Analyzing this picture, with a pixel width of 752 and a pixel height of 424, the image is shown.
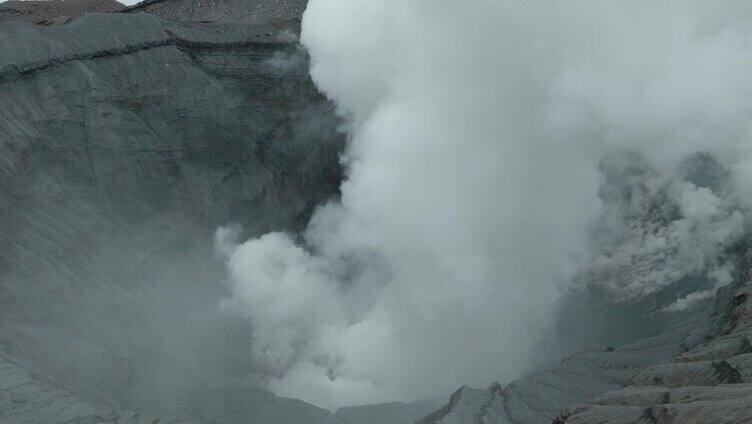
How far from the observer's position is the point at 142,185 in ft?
49.2

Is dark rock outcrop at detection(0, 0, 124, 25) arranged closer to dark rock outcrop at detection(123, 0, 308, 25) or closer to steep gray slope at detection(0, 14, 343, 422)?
dark rock outcrop at detection(123, 0, 308, 25)

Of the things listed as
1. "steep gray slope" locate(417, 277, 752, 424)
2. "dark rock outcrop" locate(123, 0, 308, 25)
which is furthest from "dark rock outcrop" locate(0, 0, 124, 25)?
"steep gray slope" locate(417, 277, 752, 424)

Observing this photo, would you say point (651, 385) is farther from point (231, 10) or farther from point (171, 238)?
point (231, 10)

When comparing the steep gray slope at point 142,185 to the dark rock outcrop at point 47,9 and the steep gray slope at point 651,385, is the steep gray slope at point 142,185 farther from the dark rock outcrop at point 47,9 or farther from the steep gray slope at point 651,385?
the dark rock outcrop at point 47,9

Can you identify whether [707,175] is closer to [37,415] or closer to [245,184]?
[245,184]

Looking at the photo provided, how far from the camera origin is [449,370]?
15.3 metres

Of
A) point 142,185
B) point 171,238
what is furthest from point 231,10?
point 171,238

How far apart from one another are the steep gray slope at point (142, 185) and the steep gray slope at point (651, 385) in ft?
12.6

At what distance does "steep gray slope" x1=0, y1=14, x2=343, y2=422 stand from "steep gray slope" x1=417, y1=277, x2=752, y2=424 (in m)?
3.83

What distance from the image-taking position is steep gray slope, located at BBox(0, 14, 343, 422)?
479 inches

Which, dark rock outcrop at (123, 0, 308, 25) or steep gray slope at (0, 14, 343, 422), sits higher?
dark rock outcrop at (123, 0, 308, 25)

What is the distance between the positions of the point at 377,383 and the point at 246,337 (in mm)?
3369

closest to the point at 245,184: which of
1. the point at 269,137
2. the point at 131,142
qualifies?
the point at 269,137

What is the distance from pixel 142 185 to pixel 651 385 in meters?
11.0
